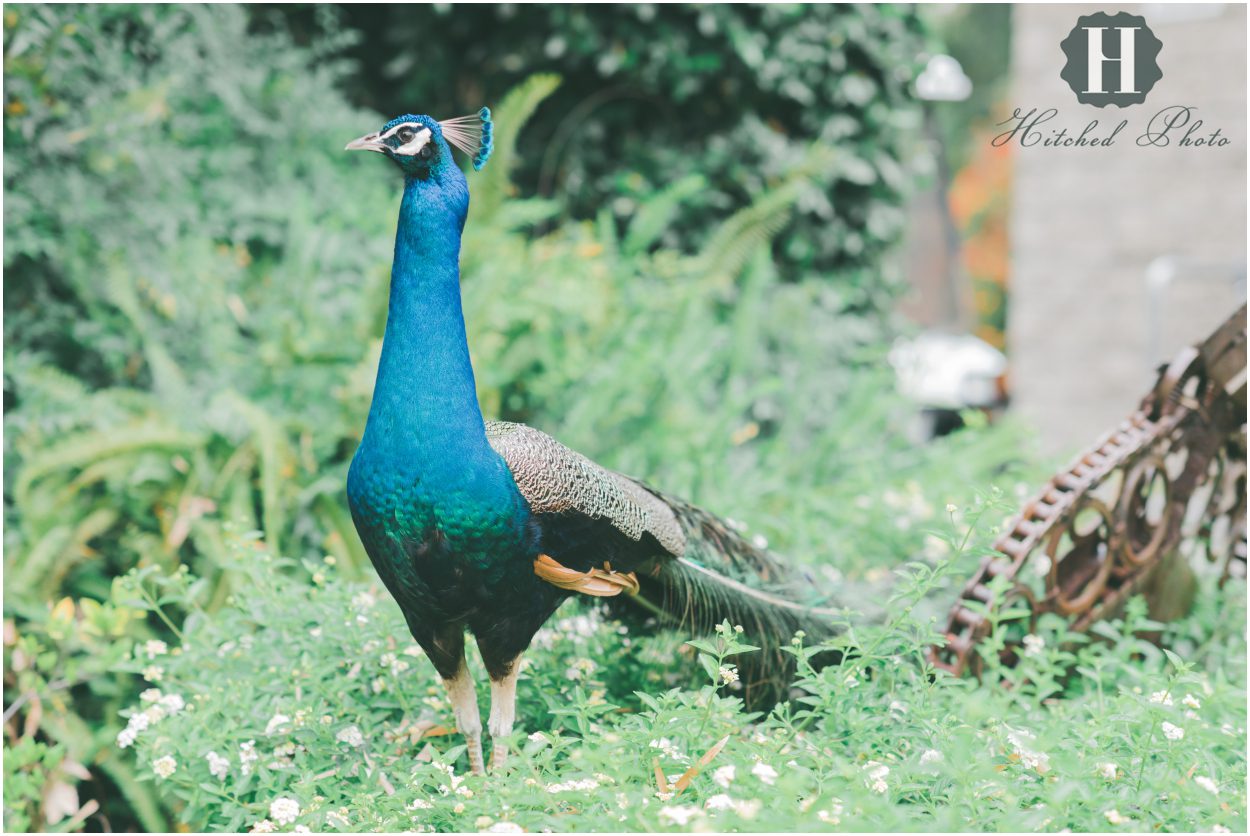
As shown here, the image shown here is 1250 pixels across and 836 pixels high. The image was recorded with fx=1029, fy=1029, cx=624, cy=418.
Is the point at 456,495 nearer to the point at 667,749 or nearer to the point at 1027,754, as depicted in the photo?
the point at 667,749

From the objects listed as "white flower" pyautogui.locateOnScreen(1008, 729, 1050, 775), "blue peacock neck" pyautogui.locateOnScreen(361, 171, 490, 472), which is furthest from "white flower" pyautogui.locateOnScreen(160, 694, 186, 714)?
"white flower" pyautogui.locateOnScreen(1008, 729, 1050, 775)

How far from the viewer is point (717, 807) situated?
4.61 feet

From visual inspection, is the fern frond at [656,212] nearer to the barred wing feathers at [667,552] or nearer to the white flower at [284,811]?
the barred wing feathers at [667,552]

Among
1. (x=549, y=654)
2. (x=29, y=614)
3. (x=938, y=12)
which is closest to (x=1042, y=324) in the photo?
(x=938, y=12)

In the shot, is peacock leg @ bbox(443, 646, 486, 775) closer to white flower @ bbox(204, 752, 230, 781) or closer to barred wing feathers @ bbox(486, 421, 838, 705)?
barred wing feathers @ bbox(486, 421, 838, 705)

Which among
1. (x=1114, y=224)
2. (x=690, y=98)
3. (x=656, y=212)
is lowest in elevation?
(x=656, y=212)

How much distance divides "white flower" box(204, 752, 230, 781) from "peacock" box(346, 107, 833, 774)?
1.35 feet

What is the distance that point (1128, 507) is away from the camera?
250cm

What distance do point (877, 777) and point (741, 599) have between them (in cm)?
58

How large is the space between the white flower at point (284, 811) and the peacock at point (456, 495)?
1.05 ft

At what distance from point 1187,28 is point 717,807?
6.87 meters

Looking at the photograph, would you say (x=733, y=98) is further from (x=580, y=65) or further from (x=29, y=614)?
(x=29, y=614)

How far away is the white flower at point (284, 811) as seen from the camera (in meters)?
1.62

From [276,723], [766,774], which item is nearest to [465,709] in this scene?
[276,723]
